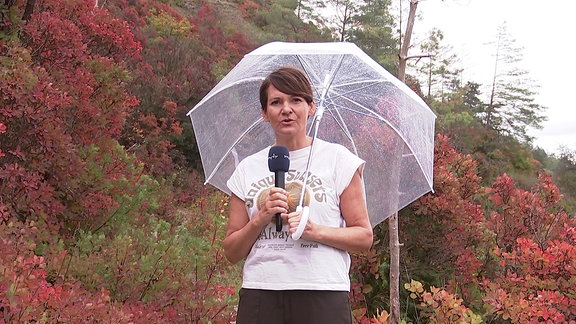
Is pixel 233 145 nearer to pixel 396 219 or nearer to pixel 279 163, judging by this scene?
pixel 279 163

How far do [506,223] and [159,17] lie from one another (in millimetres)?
13802

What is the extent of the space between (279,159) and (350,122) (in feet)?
2.76

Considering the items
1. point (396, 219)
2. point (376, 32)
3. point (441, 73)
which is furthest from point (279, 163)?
point (441, 73)

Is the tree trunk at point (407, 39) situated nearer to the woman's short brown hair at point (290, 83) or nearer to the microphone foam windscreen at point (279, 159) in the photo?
the woman's short brown hair at point (290, 83)

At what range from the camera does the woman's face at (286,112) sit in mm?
1853

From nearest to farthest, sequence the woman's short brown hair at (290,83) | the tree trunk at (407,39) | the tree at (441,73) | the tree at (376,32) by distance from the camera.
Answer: the woman's short brown hair at (290,83) < the tree trunk at (407,39) < the tree at (376,32) < the tree at (441,73)

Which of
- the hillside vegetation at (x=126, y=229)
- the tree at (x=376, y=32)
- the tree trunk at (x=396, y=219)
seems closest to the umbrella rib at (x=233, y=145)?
the hillside vegetation at (x=126, y=229)

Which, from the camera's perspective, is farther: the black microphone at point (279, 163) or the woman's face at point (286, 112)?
the woman's face at point (286, 112)

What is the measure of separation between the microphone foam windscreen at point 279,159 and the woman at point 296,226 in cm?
7

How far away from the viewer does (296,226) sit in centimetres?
165

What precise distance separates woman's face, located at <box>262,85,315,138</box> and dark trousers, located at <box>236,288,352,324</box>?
519 millimetres

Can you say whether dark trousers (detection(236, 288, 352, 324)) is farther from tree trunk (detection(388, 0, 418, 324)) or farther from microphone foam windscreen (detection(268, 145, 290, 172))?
tree trunk (detection(388, 0, 418, 324))

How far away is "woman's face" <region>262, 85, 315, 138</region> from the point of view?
72.9 inches

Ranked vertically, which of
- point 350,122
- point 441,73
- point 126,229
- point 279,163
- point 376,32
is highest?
point 441,73
